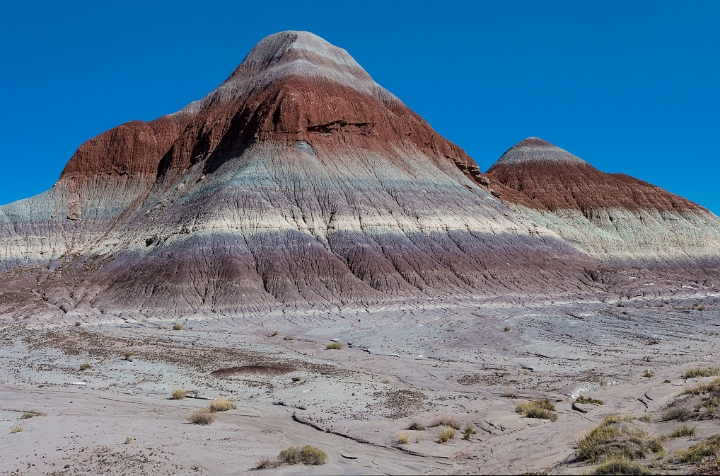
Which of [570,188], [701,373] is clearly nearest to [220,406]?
[701,373]

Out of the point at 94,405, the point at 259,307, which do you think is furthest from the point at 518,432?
the point at 259,307

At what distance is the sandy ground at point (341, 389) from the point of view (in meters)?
12.2

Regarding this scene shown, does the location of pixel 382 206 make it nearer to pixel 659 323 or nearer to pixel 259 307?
pixel 259 307

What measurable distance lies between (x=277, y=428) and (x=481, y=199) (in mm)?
62145

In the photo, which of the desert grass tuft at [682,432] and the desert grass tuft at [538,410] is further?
the desert grass tuft at [538,410]

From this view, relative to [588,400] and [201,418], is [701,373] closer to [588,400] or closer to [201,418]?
[588,400]

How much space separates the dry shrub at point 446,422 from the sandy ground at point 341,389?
266mm

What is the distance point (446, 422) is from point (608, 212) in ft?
289

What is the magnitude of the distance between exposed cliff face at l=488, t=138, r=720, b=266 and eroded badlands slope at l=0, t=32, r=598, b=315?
1556 centimetres

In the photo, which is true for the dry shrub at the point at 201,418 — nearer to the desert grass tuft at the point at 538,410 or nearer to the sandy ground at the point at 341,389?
the sandy ground at the point at 341,389

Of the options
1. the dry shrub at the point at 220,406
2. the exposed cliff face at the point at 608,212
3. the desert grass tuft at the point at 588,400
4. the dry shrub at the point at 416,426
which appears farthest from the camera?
the exposed cliff face at the point at 608,212

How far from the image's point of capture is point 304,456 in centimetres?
1184

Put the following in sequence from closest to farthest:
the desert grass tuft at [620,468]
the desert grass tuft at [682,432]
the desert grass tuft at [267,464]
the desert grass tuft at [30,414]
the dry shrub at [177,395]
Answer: the desert grass tuft at [620,468] < the desert grass tuft at [682,432] < the desert grass tuft at [267,464] < the desert grass tuft at [30,414] < the dry shrub at [177,395]

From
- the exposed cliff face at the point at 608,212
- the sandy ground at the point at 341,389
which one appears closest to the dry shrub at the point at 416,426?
the sandy ground at the point at 341,389
